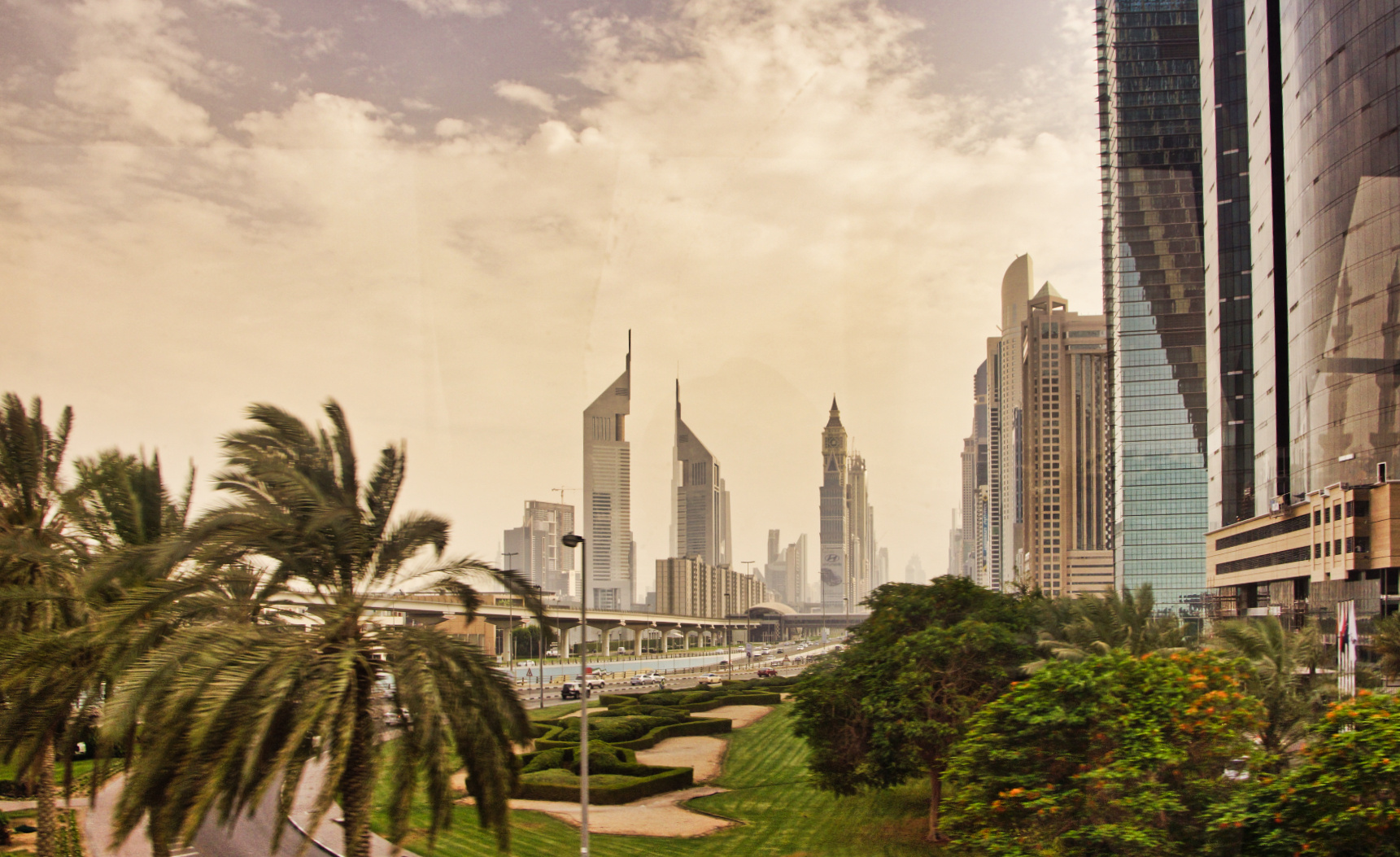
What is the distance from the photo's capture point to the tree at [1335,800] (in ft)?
40.2

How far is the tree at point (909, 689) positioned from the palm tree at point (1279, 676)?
4.94m

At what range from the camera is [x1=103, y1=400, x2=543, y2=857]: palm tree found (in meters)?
13.0

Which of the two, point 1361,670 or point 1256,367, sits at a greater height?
point 1256,367

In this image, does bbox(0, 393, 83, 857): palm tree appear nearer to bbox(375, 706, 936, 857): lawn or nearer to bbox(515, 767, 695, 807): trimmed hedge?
bbox(375, 706, 936, 857): lawn

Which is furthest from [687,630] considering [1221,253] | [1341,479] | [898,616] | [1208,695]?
[1208,695]

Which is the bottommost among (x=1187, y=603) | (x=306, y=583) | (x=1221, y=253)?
(x=1187, y=603)

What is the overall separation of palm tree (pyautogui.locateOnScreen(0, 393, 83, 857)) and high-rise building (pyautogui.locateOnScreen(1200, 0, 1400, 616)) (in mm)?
48162

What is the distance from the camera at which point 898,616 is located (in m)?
29.0

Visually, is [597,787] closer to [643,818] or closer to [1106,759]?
[643,818]

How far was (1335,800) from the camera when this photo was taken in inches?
501

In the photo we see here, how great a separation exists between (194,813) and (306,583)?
3714mm

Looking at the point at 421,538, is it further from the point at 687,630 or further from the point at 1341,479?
the point at 687,630

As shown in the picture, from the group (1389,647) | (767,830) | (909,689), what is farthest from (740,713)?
(1389,647)

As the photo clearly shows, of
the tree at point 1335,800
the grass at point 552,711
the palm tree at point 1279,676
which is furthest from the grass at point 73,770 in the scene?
the palm tree at point 1279,676
